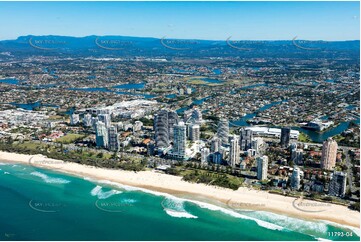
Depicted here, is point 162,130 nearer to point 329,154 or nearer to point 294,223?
point 329,154

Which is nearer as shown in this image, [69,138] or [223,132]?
[223,132]

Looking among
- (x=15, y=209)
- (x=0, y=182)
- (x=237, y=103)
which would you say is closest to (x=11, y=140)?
(x=0, y=182)

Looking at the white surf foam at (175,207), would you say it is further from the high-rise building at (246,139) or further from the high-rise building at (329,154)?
the high-rise building at (329,154)

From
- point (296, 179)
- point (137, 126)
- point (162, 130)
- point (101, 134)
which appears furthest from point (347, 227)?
point (137, 126)

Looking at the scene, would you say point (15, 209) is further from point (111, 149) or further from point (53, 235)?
point (111, 149)

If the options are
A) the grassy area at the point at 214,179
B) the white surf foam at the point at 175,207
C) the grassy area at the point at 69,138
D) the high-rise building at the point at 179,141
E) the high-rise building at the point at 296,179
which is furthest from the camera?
the grassy area at the point at 69,138

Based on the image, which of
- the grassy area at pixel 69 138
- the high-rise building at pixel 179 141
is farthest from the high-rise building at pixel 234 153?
the grassy area at pixel 69 138
